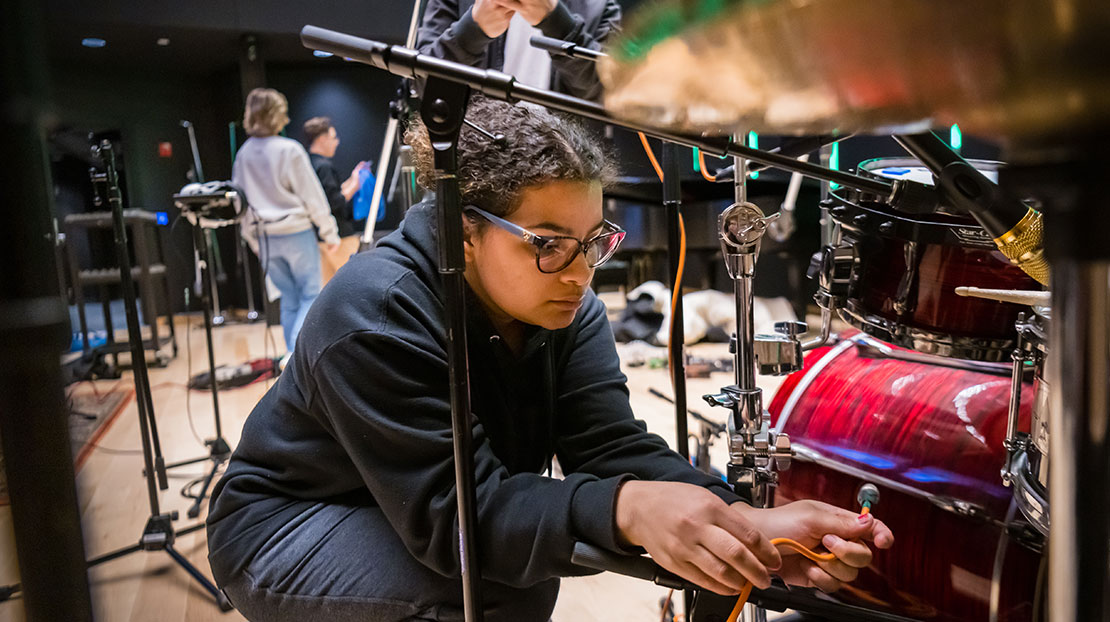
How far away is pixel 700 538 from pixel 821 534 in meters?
0.17

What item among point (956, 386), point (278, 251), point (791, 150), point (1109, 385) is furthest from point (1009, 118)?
point (278, 251)

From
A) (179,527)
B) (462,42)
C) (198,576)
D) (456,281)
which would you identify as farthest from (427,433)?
(179,527)

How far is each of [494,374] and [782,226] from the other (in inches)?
66.8

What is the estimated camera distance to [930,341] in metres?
1.11

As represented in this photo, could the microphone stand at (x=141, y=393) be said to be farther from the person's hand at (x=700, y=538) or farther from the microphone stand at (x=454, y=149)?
the person's hand at (x=700, y=538)

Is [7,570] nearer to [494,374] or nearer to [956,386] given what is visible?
[494,374]

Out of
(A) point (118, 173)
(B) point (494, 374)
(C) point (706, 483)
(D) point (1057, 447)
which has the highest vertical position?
(A) point (118, 173)

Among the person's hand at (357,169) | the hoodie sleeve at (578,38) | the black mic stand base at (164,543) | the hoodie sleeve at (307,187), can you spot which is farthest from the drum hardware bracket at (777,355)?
the person's hand at (357,169)

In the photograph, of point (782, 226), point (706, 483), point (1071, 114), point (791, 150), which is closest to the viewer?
point (1071, 114)

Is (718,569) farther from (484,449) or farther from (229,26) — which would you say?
(229,26)

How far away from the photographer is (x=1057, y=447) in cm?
31

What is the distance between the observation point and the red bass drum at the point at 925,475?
1033 millimetres

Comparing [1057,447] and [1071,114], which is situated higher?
[1071,114]

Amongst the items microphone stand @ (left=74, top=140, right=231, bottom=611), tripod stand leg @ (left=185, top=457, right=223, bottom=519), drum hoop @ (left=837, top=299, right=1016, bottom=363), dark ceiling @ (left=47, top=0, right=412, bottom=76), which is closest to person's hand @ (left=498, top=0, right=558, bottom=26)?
drum hoop @ (left=837, top=299, right=1016, bottom=363)
